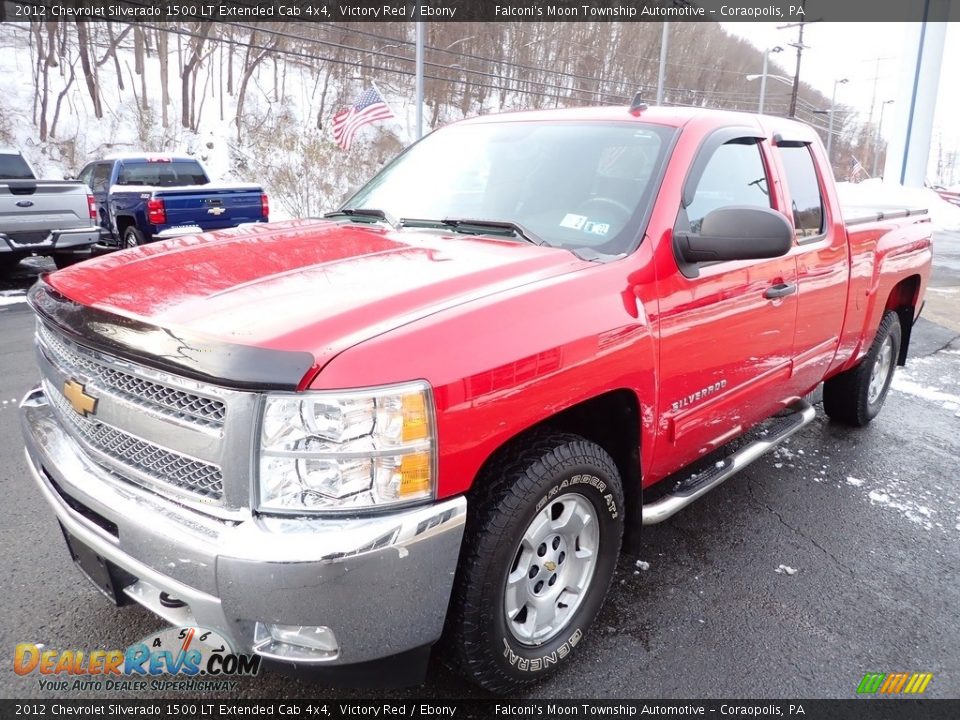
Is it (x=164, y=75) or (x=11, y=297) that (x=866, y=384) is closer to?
(x=11, y=297)

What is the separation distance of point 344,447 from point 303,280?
0.66 m

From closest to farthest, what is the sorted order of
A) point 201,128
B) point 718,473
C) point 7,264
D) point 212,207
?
point 718,473
point 7,264
point 212,207
point 201,128

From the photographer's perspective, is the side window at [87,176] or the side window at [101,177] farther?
the side window at [87,176]

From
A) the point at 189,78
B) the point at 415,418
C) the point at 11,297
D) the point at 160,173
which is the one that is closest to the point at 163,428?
the point at 415,418

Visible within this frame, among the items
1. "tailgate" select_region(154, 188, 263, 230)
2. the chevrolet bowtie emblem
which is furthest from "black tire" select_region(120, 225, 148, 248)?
the chevrolet bowtie emblem

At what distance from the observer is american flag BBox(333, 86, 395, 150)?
1430 centimetres

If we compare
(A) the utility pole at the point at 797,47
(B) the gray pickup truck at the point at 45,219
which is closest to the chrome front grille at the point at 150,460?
(B) the gray pickup truck at the point at 45,219

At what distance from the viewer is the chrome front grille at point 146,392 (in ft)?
5.81

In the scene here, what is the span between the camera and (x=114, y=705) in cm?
226

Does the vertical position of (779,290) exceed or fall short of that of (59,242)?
it exceeds it

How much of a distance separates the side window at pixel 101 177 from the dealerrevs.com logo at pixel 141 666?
11.7 meters

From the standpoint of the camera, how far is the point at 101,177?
12.9 metres

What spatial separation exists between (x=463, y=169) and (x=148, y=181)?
1086 centimetres

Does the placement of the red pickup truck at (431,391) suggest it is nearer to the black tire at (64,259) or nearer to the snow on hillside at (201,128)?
the black tire at (64,259)
